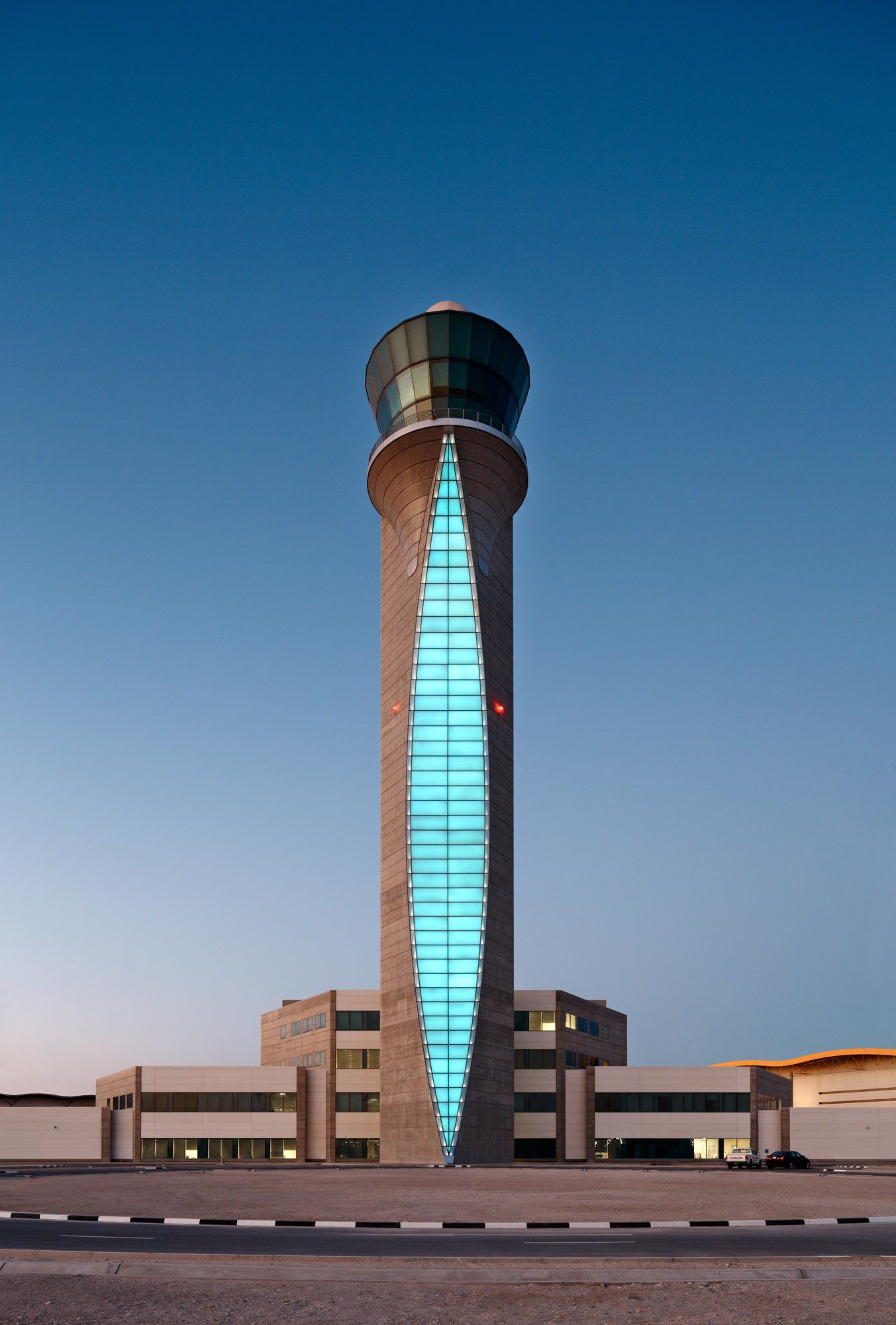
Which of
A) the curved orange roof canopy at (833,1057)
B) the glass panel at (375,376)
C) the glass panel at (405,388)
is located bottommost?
the curved orange roof canopy at (833,1057)

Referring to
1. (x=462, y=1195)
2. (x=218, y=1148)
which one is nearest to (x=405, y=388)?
(x=218, y=1148)

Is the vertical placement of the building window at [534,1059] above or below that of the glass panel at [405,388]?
below

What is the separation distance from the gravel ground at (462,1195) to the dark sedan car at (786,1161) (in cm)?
1305

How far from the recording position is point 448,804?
8794 centimetres

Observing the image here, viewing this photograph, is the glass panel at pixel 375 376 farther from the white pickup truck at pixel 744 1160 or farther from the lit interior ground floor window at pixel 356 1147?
the white pickup truck at pixel 744 1160

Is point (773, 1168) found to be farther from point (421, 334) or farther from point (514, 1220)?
point (421, 334)

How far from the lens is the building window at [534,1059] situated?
94.5 meters

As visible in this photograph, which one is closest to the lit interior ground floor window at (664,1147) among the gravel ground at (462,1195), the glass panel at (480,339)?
the gravel ground at (462,1195)

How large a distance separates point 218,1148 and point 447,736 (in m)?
38.3

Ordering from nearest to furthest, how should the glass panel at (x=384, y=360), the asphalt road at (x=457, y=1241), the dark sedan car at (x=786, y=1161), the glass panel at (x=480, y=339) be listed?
the asphalt road at (x=457, y=1241) < the dark sedan car at (x=786, y=1161) < the glass panel at (x=480, y=339) < the glass panel at (x=384, y=360)

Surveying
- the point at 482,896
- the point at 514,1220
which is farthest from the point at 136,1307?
the point at 482,896

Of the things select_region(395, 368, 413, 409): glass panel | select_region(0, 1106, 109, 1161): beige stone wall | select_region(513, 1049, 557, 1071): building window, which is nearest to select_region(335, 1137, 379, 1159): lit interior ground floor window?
select_region(513, 1049, 557, 1071): building window

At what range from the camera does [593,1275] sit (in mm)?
19578

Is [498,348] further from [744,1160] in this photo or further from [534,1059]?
[744,1160]
